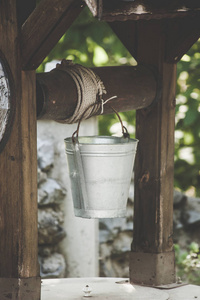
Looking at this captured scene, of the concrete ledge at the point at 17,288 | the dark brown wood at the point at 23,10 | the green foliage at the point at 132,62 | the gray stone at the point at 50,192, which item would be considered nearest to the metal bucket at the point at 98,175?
the concrete ledge at the point at 17,288

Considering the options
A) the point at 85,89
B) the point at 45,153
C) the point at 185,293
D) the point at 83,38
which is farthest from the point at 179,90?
the point at 85,89

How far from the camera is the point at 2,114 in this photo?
104 inches

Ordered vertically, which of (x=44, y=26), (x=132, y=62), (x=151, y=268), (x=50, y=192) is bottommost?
(x=151, y=268)

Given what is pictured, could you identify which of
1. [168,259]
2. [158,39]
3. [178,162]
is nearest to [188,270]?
[178,162]

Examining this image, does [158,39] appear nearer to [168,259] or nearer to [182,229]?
[168,259]

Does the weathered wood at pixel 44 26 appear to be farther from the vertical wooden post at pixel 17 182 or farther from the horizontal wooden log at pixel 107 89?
the horizontal wooden log at pixel 107 89

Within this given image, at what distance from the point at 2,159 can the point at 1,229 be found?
0.91ft

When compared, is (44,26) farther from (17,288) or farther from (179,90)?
(179,90)

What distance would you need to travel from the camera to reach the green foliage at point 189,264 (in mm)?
5602

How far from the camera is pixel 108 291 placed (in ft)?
11.1

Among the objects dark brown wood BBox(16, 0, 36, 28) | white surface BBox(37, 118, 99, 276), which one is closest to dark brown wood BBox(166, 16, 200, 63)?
dark brown wood BBox(16, 0, 36, 28)

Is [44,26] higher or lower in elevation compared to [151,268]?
higher

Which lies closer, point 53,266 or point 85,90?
point 85,90

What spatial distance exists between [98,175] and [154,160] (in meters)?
0.69
